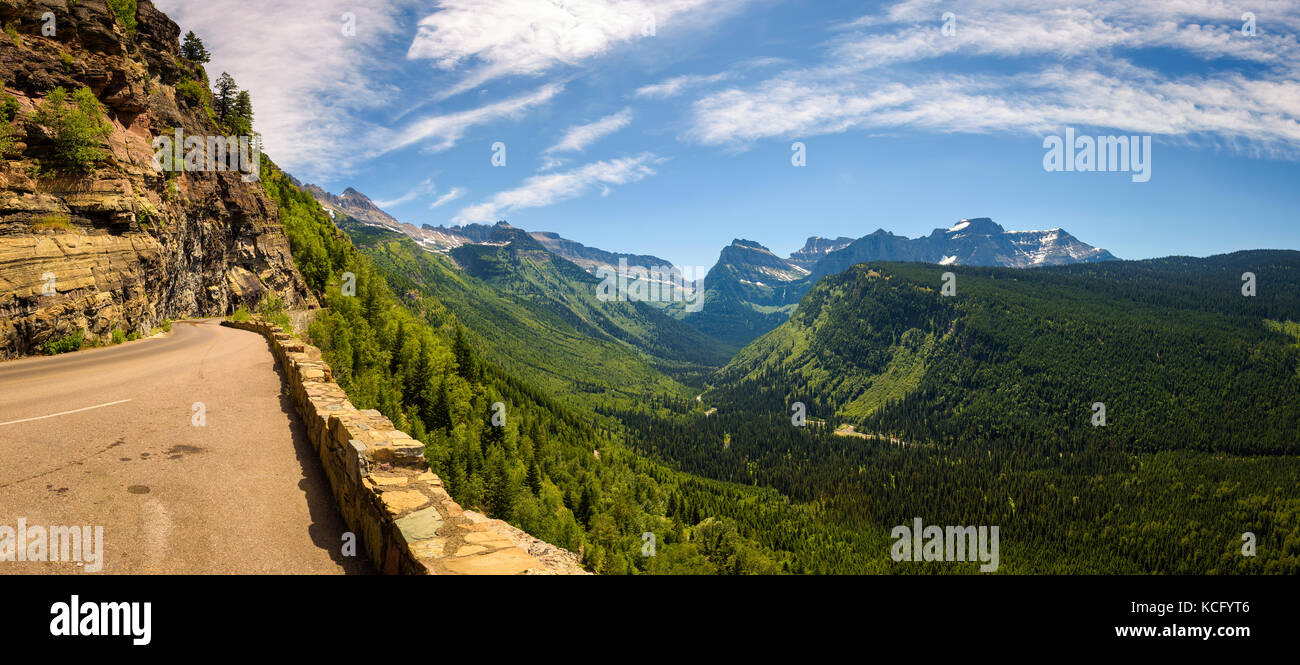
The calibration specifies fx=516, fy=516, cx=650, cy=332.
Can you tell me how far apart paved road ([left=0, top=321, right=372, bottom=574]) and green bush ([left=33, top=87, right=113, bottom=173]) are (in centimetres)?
1526

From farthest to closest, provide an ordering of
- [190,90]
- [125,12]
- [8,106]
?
[190,90]
[125,12]
[8,106]

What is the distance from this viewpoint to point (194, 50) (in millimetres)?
73125

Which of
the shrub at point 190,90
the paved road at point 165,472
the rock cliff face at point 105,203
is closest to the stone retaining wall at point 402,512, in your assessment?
the paved road at point 165,472

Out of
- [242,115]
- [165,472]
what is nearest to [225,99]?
[242,115]

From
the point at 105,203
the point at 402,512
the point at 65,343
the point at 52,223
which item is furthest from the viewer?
the point at 105,203

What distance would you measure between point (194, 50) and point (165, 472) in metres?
90.9

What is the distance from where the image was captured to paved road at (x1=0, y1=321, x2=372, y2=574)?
9.90 m

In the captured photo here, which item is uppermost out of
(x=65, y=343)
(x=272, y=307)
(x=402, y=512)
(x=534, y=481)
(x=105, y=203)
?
(x=105, y=203)

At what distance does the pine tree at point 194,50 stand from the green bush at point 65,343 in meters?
65.3

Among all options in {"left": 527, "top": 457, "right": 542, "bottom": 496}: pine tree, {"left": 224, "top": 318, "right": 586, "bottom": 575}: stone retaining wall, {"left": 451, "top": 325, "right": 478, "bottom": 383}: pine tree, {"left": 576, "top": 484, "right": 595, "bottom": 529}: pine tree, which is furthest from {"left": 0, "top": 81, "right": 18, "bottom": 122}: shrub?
{"left": 576, "top": 484, "right": 595, "bottom": 529}: pine tree

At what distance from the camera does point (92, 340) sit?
93.6 feet

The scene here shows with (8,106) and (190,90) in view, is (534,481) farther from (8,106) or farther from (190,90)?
(190,90)
